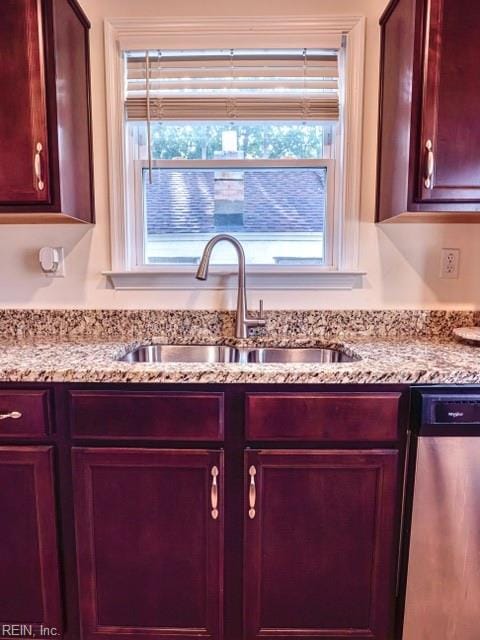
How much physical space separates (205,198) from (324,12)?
2.68 feet

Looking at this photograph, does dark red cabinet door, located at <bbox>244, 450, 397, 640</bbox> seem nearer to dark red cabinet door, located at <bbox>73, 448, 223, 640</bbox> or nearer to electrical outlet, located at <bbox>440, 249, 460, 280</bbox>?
dark red cabinet door, located at <bbox>73, 448, 223, 640</bbox>

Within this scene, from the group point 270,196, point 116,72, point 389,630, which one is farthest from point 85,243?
point 389,630

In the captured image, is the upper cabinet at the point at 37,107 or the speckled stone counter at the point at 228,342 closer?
the speckled stone counter at the point at 228,342

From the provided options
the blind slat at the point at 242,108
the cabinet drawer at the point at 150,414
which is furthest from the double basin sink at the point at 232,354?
the blind slat at the point at 242,108

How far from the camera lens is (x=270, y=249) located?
1.71 m

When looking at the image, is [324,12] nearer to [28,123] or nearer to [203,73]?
[203,73]

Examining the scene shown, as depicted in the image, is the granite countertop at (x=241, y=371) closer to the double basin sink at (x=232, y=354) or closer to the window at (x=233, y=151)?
the double basin sink at (x=232, y=354)

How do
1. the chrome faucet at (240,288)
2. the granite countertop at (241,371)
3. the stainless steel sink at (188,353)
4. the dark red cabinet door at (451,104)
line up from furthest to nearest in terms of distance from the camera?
1. the stainless steel sink at (188,353)
2. the chrome faucet at (240,288)
3. the dark red cabinet door at (451,104)
4. the granite countertop at (241,371)

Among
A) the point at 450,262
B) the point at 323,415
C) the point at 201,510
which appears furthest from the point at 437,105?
the point at 201,510

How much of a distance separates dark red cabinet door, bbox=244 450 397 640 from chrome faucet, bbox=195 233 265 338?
1.82 ft

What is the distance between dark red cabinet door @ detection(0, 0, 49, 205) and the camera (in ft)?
4.09

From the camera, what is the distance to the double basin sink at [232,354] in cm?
158

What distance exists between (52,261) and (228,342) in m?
0.77

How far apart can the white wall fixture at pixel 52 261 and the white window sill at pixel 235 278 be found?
0.61 feet
